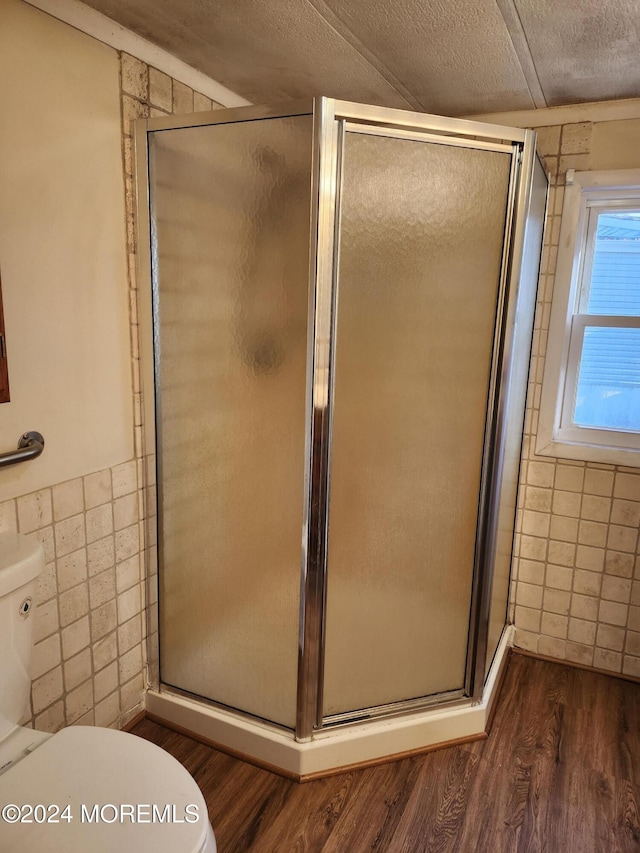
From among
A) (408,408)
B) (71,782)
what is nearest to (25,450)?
(71,782)

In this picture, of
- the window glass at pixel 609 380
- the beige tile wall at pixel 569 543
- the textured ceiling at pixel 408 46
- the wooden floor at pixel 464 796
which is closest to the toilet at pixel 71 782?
the wooden floor at pixel 464 796

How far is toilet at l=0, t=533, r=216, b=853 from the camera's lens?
1.02m

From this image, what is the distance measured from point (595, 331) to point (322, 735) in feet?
5.58

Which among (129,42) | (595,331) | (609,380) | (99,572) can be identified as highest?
(129,42)

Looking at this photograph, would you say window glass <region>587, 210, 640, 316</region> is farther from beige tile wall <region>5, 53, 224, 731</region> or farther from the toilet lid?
the toilet lid

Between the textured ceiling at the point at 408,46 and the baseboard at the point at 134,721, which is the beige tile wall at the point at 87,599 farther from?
the textured ceiling at the point at 408,46

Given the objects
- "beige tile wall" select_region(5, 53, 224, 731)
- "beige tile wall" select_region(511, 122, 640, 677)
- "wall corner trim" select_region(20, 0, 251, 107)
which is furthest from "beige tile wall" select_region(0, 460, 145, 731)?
"beige tile wall" select_region(511, 122, 640, 677)

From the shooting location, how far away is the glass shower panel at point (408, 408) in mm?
1519

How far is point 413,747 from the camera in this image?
1.84 metres

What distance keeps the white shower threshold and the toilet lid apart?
2.10ft

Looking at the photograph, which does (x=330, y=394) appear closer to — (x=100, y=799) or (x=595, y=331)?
(x=100, y=799)

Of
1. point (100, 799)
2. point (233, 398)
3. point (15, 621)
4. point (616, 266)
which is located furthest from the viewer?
point (616, 266)

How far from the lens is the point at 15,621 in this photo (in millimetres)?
1267

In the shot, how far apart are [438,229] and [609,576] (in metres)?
1.50
